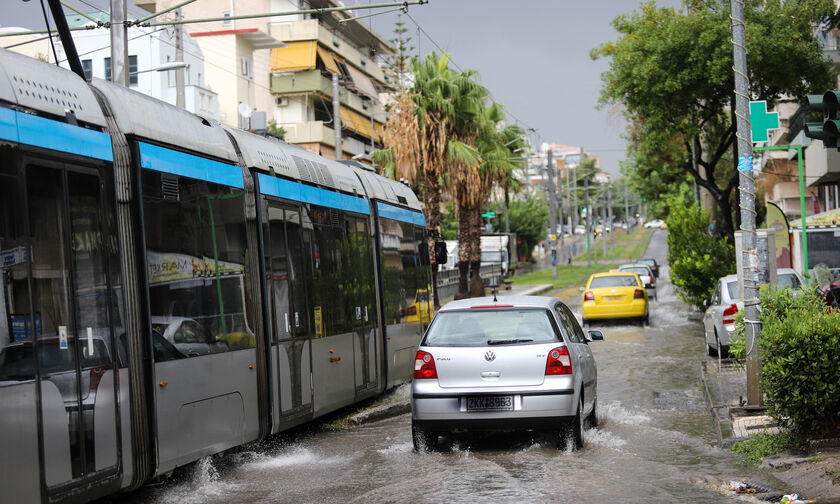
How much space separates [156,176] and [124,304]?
4.09ft

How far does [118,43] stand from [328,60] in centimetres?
4736

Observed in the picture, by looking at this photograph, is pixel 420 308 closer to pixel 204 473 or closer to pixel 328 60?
pixel 204 473

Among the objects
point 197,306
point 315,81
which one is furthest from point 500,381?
point 315,81

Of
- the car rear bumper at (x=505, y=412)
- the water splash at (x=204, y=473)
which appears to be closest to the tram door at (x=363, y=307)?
the car rear bumper at (x=505, y=412)

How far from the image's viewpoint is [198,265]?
9.03m

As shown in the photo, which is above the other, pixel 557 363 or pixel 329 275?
pixel 329 275

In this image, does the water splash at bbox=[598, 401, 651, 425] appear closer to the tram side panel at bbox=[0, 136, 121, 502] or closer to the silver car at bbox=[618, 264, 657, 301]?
the tram side panel at bbox=[0, 136, 121, 502]

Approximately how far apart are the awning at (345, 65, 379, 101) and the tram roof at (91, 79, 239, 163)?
58.8 meters

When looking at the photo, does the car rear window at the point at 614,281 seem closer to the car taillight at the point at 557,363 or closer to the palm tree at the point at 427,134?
the palm tree at the point at 427,134

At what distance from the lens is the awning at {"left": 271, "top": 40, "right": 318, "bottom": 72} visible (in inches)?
2432

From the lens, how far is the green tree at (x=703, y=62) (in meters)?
31.5

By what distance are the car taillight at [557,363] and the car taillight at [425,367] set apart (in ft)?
3.69

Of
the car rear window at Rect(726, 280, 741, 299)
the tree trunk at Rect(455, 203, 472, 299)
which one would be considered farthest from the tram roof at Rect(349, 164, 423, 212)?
the tree trunk at Rect(455, 203, 472, 299)

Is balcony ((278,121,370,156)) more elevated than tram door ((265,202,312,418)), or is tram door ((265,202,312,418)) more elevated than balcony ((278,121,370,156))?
balcony ((278,121,370,156))
